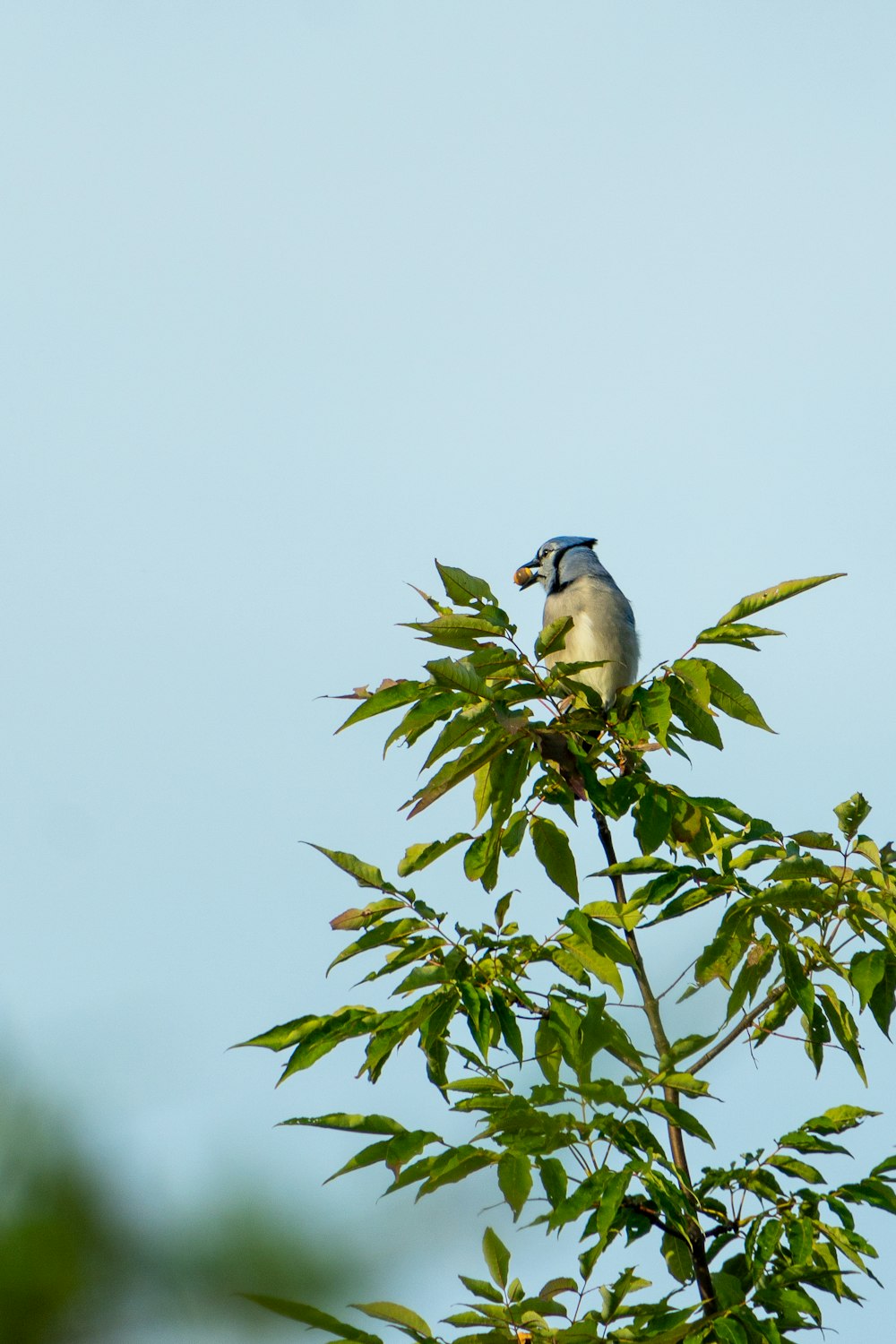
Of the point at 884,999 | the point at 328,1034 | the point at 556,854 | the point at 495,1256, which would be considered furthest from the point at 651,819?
the point at 495,1256

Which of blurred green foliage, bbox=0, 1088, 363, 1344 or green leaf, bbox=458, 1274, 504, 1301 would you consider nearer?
blurred green foliage, bbox=0, 1088, 363, 1344

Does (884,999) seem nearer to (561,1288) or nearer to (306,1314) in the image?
(561,1288)

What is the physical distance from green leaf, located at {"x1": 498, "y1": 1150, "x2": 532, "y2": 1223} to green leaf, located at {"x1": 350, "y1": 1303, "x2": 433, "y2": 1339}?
0.86 feet

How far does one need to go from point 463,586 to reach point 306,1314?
5.33 ft

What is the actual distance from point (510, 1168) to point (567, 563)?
14.2 ft

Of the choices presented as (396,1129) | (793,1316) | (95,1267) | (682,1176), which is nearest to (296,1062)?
(396,1129)

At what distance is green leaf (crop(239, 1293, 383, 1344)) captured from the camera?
5.54 feet

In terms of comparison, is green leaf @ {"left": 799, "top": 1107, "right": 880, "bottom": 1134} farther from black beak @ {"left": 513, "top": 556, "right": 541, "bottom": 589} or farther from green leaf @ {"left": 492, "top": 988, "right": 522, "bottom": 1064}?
black beak @ {"left": 513, "top": 556, "right": 541, "bottom": 589}

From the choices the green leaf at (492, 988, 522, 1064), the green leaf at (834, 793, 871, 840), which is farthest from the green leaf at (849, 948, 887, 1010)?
the green leaf at (492, 988, 522, 1064)

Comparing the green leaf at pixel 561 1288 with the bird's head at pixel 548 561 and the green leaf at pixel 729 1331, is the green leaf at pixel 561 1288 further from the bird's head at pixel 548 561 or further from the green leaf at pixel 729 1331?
the bird's head at pixel 548 561

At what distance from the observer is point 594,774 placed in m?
3.29

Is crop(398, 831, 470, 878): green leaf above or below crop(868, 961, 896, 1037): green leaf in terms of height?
above

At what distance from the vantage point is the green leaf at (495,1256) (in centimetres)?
279

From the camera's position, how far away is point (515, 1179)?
2664mm
